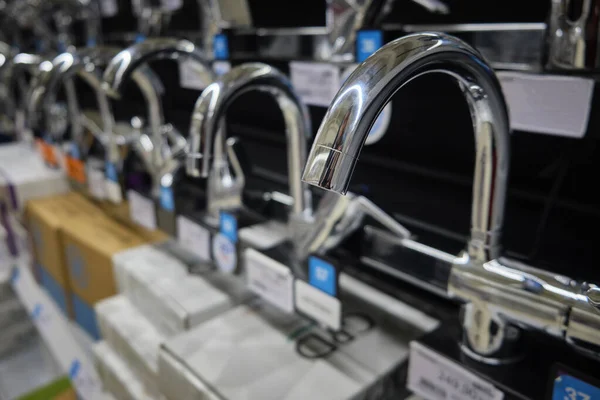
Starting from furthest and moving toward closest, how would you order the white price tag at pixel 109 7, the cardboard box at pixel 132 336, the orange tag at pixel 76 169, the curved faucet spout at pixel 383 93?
the white price tag at pixel 109 7 < the orange tag at pixel 76 169 < the cardboard box at pixel 132 336 < the curved faucet spout at pixel 383 93

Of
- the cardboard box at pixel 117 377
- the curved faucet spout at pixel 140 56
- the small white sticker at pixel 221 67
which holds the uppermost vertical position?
the curved faucet spout at pixel 140 56

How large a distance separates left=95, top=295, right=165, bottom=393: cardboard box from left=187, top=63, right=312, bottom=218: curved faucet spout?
0.34 meters

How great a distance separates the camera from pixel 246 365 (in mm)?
622

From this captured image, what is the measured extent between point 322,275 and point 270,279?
99mm

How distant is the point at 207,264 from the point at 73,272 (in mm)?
446

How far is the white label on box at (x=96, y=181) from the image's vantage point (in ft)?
3.67

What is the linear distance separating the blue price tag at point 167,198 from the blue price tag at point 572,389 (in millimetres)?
640

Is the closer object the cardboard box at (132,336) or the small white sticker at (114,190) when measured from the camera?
the cardboard box at (132,336)

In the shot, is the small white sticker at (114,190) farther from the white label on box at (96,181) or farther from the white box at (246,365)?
the white box at (246,365)

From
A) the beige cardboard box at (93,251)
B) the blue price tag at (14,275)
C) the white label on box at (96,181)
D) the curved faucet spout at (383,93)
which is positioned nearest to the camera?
the curved faucet spout at (383,93)

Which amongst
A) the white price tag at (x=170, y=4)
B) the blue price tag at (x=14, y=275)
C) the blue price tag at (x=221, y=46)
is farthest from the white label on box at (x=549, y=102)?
the blue price tag at (x=14, y=275)

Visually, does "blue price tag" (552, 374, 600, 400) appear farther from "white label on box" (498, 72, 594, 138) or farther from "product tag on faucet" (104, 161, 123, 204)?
"product tag on faucet" (104, 161, 123, 204)

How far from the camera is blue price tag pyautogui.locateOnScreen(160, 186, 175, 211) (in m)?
0.87

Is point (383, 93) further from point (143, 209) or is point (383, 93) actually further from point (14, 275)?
point (14, 275)
